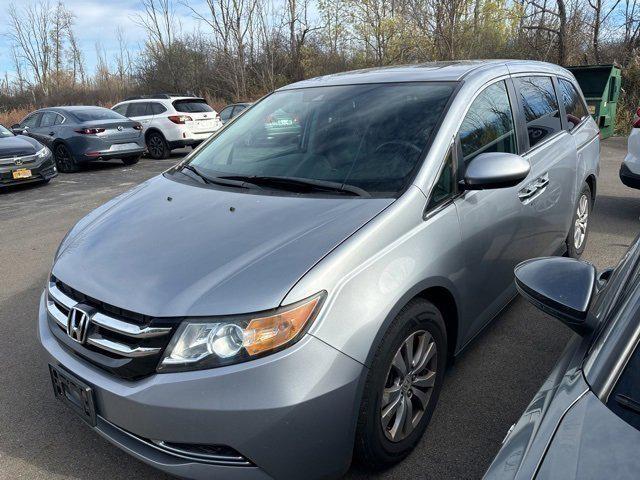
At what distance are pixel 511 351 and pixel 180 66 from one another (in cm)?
3082

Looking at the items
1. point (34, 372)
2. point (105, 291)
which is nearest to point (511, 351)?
point (105, 291)

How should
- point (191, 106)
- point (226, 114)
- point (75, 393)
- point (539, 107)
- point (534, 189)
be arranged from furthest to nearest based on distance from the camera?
point (226, 114) < point (191, 106) < point (539, 107) < point (534, 189) < point (75, 393)

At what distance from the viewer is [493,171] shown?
7.87 ft

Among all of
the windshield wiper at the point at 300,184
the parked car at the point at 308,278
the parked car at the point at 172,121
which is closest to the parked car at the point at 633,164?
the parked car at the point at 308,278

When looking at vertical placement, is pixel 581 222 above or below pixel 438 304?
below

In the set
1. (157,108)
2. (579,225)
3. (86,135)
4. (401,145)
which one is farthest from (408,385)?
(157,108)

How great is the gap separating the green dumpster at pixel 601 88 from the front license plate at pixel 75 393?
12718 mm

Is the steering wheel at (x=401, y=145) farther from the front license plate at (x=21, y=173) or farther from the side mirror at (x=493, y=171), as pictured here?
the front license plate at (x=21, y=173)

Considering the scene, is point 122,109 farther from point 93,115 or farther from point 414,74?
point 414,74

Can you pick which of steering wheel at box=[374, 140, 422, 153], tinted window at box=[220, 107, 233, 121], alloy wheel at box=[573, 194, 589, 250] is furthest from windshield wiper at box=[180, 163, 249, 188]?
tinted window at box=[220, 107, 233, 121]

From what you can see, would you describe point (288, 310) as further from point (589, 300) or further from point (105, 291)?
point (589, 300)

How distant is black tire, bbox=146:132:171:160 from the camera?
A: 13.7m

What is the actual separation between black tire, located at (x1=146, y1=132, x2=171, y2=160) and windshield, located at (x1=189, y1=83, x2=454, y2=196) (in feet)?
36.2

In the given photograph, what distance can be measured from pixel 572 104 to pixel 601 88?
9.56 metres
